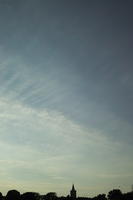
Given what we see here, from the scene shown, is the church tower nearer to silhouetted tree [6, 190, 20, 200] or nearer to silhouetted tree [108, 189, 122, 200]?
silhouetted tree [108, 189, 122, 200]

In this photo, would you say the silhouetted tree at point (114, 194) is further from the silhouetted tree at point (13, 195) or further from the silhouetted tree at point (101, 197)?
the silhouetted tree at point (13, 195)

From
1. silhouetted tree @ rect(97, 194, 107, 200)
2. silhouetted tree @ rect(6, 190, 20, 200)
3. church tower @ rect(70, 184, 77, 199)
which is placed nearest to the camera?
silhouetted tree @ rect(6, 190, 20, 200)

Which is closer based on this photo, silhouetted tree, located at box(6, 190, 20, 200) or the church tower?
silhouetted tree, located at box(6, 190, 20, 200)

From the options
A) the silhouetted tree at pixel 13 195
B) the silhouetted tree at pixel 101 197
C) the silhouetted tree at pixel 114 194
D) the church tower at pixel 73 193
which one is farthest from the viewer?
the church tower at pixel 73 193

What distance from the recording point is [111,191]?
628 ft

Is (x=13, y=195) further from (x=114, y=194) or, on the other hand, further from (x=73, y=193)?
(x=114, y=194)

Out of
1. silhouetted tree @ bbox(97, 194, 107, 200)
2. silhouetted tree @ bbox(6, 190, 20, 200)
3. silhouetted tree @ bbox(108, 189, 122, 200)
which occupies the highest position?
silhouetted tree @ bbox(108, 189, 122, 200)

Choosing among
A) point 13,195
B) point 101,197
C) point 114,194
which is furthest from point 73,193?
point 13,195

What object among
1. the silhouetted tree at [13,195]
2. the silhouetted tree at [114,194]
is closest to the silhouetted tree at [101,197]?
the silhouetted tree at [114,194]

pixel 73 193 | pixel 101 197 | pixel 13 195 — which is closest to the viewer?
pixel 13 195

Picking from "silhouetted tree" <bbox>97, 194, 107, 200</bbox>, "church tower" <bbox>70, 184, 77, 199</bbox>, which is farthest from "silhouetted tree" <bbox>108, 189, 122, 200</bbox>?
"church tower" <bbox>70, 184, 77, 199</bbox>

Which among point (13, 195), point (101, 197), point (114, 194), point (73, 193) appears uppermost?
point (73, 193)

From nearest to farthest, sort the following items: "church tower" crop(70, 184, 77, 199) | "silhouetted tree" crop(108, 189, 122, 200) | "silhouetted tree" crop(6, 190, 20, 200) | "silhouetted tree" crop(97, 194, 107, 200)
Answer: "silhouetted tree" crop(6, 190, 20, 200)
"silhouetted tree" crop(97, 194, 107, 200)
"silhouetted tree" crop(108, 189, 122, 200)
"church tower" crop(70, 184, 77, 199)

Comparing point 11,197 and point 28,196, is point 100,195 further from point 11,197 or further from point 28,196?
point 11,197
